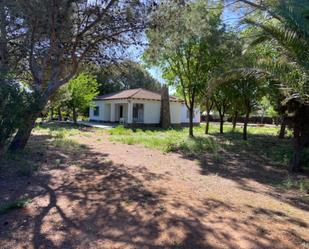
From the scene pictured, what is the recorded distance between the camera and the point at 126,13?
9.51 meters

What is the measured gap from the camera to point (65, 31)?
8859 millimetres

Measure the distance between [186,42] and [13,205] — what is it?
11006 mm

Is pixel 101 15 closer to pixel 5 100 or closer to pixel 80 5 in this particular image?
pixel 80 5

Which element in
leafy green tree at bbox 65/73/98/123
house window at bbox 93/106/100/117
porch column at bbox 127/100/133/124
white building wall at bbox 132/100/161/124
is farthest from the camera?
house window at bbox 93/106/100/117

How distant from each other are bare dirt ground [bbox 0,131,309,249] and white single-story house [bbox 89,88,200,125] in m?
17.3

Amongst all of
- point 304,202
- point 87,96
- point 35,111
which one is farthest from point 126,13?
point 87,96

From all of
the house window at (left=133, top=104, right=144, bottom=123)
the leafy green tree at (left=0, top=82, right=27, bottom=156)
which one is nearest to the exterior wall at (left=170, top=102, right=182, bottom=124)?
the house window at (left=133, top=104, right=144, bottom=123)

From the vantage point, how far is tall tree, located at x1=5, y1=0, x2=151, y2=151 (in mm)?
8305

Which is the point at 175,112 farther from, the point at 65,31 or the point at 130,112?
the point at 65,31

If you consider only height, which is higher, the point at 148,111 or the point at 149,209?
the point at 148,111

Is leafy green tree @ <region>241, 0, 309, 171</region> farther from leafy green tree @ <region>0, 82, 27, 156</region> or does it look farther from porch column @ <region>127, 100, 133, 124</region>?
porch column @ <region>127, 100, 133, 124</region>

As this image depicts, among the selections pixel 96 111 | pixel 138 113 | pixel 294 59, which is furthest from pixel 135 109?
pixel 294 59

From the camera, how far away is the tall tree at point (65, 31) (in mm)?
8305

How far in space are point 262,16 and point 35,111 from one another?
10047mm
